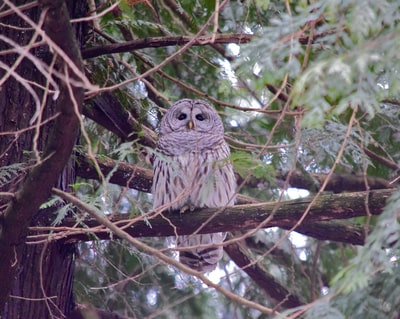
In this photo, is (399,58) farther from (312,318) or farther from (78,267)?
(78,267)

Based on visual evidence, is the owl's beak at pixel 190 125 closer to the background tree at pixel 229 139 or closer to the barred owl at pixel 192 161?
the barred owl at pixel 192 161

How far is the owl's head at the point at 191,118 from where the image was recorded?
5820 mm

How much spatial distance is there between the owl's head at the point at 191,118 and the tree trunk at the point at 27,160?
1630 mm

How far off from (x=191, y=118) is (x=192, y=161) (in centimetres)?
74

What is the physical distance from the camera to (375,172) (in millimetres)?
5828

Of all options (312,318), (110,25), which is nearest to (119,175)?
(110,25)

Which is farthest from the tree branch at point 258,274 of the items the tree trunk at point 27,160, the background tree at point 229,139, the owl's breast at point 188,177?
the tree trunk at point 27,160

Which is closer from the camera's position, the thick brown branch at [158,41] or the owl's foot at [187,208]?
the thick brown branch at [158,41]

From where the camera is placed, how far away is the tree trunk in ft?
13.7

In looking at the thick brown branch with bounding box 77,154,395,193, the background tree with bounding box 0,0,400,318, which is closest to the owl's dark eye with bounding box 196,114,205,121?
→ the background tree with bounding box 0,0,400,318

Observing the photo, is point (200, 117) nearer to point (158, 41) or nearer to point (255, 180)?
point (255, 180)

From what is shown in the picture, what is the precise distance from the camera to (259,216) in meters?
3.96

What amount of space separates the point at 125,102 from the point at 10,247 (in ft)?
5.64

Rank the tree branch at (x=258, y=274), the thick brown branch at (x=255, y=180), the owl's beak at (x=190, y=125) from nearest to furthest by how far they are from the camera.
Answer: the thick brown branch at (x=255, y=180)
the tree branch at (x=258, y=274)
the owl's beak at (x=190, y=125)
